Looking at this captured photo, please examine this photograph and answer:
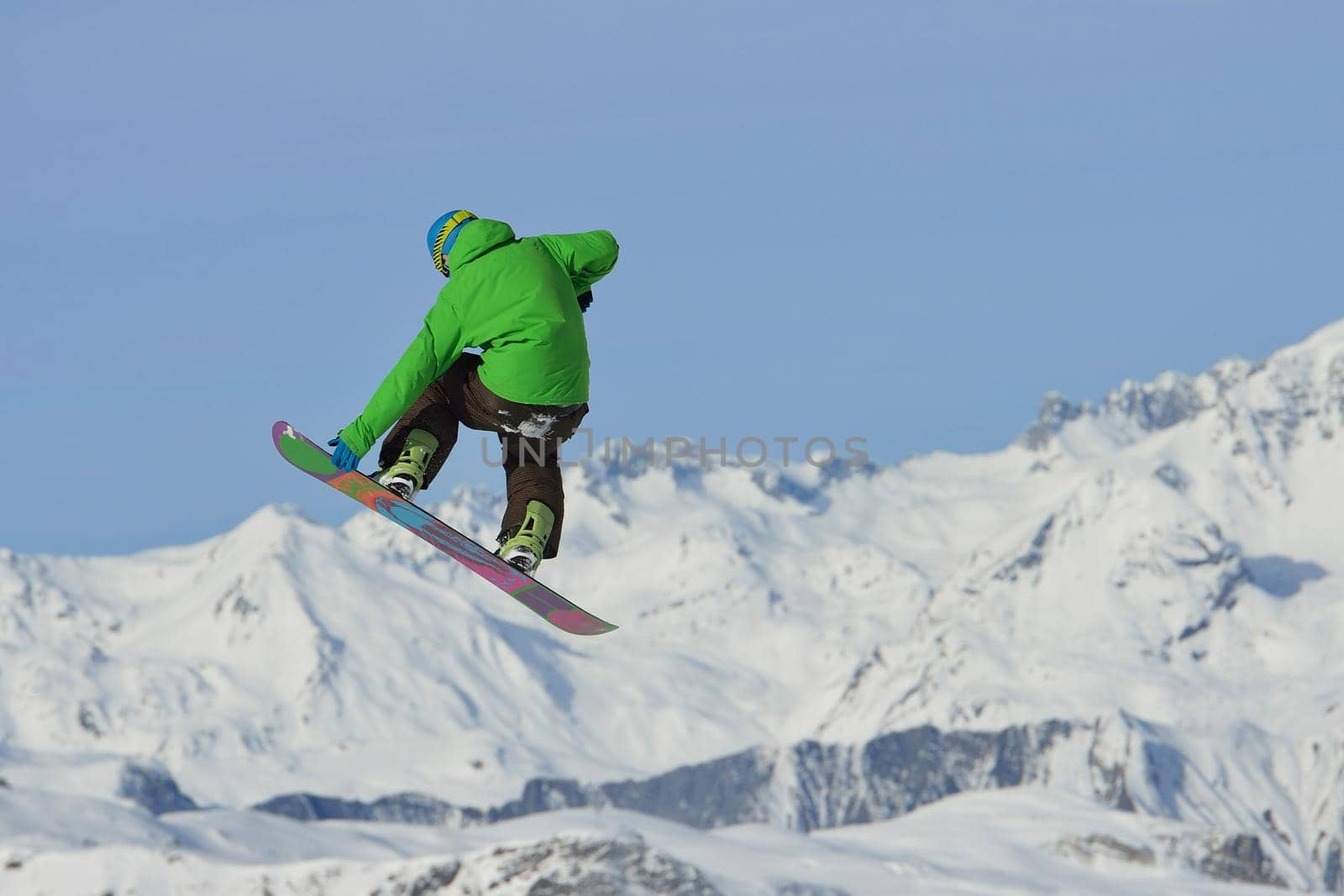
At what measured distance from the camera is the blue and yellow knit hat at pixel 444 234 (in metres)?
19.4

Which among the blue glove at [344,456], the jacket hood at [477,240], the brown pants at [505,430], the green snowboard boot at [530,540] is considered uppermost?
the jacket hood at [477,240]

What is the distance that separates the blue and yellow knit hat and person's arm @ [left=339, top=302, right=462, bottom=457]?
0.57m

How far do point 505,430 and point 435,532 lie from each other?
8.07 feet

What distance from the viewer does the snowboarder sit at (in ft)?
62.6

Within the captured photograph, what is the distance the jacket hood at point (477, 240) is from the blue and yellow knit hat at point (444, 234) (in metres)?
0.18

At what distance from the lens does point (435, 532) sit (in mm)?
22375

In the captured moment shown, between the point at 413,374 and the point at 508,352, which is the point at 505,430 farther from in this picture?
the point at 413,374

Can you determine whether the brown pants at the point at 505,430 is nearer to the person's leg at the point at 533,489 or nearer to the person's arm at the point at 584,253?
the person's leg at the point at 533,489

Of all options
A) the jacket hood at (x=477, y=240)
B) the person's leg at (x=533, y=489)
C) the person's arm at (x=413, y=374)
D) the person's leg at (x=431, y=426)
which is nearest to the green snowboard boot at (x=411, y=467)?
the person's leg at (x=431, y=426)

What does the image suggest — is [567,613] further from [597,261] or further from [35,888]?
[35,888]

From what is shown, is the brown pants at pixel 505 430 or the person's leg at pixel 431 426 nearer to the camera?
the brown pants at pixel 505 430

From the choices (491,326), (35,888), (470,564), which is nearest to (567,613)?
(470,564)

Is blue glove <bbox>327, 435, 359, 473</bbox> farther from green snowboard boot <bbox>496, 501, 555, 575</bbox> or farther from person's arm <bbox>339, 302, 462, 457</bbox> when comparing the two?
green snowboard boot <bbox>496, 501, 555, 575</bbox>

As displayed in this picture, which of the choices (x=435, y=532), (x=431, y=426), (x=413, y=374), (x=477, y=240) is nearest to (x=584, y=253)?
(x=477, y=240)
